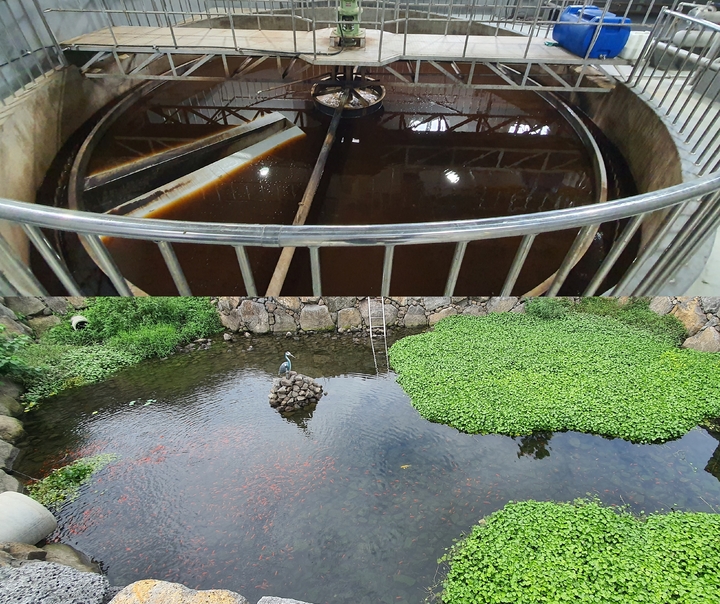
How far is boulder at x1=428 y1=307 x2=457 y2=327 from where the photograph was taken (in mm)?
2201

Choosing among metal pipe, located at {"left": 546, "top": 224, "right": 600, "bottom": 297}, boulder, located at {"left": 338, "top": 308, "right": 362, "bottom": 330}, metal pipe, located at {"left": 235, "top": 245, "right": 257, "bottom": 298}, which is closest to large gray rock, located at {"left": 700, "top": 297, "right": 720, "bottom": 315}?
metal pipe, located at {"left": 546, "top": 224, "right": 600, "bottom": 297}

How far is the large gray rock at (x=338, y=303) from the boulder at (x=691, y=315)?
1.84 metres

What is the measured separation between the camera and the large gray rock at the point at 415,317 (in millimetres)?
2236

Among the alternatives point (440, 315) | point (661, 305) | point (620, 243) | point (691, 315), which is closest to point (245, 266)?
point (440, 315)

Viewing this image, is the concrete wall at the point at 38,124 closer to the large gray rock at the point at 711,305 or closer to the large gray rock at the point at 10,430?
the large gray rock at the point at 10,430

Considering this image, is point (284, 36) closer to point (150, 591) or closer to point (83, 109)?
point (83, 109)

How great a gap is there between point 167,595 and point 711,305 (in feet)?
9.64

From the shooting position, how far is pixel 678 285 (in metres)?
2.03

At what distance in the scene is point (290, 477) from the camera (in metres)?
1.78

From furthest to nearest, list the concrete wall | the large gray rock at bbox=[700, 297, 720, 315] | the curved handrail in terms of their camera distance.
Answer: the concrete wall
the large gray rock at bbox=[700, 297, 720, 315]
the curved handrail

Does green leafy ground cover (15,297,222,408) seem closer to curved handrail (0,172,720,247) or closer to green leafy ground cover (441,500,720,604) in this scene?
curved handrail (0,172,720,247)

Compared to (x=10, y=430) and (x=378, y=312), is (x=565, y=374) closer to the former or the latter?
(x=378, y=312)

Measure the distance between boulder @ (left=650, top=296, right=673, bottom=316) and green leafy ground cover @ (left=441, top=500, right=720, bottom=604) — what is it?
102cm

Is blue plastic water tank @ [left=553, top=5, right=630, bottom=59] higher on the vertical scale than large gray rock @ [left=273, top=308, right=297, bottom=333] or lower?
higher
